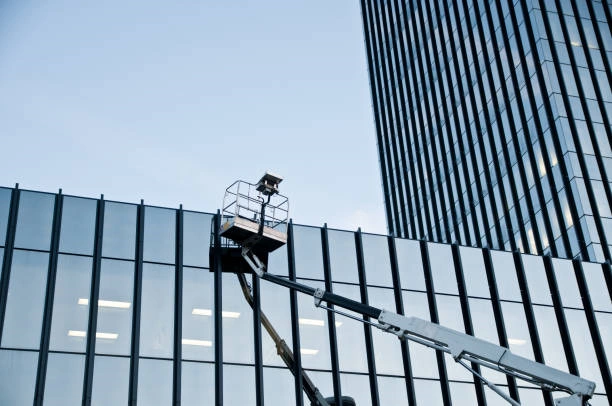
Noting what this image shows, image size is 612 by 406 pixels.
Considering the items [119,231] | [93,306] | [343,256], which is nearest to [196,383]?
[93,306]

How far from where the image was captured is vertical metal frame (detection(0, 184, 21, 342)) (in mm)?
27312

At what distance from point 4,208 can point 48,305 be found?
422 cm

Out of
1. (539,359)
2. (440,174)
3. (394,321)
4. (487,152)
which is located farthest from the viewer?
(440,174)

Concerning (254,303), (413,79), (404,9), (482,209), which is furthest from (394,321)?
(404,9)

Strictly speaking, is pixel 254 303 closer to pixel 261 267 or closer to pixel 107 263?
pixel 261 267

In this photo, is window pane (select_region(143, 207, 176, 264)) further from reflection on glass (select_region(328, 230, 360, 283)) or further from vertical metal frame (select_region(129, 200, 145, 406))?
reflection on glass (select_region(328, 230, 360, 283))

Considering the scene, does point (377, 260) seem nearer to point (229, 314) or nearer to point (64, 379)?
point (229, 314)

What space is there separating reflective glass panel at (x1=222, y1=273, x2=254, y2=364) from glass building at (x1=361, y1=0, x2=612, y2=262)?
31.6 meters

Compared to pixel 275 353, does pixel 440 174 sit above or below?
above

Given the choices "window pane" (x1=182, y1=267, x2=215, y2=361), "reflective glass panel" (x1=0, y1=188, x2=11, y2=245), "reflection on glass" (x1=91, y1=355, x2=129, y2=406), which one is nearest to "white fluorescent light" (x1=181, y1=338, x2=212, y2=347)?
"window pane" (x1=182, y1=267, x2=215, y2=361)

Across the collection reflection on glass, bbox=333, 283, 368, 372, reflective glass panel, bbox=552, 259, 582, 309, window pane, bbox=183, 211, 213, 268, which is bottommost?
reflection on glass, bbox=333, 283, 368, 372

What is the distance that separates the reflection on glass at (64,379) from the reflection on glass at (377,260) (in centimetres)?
1190

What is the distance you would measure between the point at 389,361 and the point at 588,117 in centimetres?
3603

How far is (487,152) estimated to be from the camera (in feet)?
225
